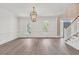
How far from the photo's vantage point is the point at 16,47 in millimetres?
2154

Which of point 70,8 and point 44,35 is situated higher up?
point 70,8

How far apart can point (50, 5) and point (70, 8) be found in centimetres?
35

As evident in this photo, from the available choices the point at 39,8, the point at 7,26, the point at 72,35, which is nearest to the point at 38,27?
the point at 39,8

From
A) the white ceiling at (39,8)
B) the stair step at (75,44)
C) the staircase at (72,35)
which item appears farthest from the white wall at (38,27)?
the stair step at (75,44)

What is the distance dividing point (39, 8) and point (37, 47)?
65cm

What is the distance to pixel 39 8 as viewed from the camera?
2.10 meters

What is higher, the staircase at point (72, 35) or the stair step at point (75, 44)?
the staircase at point (72, 35)

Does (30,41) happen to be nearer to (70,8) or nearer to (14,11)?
(14,11)

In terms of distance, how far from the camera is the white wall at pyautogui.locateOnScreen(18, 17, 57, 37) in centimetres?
218

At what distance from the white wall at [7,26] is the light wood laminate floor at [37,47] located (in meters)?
0.10

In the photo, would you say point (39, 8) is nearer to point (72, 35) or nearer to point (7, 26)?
point (7, 26)

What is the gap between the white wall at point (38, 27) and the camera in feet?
7.14

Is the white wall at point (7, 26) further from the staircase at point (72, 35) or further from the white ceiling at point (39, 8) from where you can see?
the staircase at point (72, 35)

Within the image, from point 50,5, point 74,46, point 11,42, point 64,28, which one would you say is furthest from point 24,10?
point 74,46
